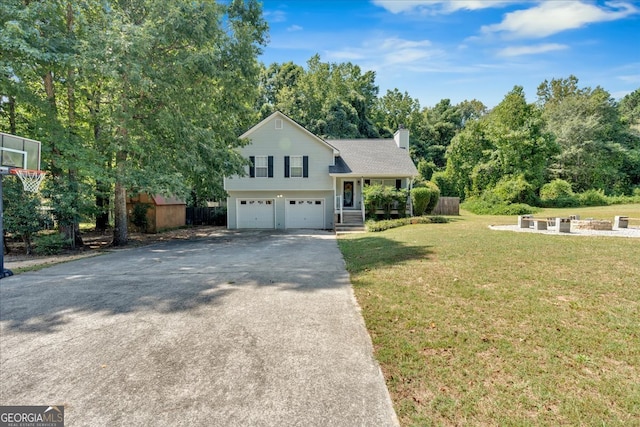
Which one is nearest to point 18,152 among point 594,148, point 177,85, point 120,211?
point 120,211

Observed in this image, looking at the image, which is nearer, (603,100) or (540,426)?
(540,426)

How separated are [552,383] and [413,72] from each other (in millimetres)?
13265

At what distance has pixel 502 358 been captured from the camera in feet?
10.6

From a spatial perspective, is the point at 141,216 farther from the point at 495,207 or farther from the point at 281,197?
the point at 495,207

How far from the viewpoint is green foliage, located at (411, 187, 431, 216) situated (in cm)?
1948

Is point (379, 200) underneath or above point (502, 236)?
above

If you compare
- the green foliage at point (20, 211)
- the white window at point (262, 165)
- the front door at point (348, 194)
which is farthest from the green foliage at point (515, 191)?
the green foliage at point (20, 211)

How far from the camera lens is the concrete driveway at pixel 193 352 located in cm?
265

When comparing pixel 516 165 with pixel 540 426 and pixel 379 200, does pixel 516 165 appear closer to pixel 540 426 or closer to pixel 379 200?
pixel 379 200

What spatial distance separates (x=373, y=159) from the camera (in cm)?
2095

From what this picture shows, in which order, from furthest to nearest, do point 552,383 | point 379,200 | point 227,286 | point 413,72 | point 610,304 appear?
point 379,200
point 413,72
point 227,286
point 610,304
point 552,383

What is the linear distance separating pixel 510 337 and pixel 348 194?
17245 millimetres

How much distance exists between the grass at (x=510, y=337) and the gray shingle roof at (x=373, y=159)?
41.9 feet

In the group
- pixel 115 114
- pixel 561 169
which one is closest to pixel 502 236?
pixel 115 114
